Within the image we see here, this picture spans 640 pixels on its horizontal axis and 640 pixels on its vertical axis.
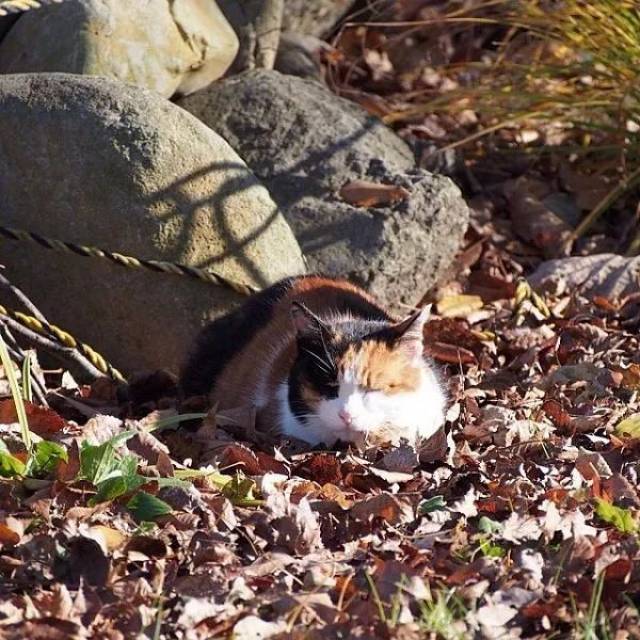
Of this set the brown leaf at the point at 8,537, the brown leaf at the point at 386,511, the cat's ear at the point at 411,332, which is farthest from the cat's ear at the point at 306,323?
the brown leaf at the point at 8,537

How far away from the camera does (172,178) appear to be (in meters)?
5.71

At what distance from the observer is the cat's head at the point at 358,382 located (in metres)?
4.47

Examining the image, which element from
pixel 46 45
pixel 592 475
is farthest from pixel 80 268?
pixel 592 475

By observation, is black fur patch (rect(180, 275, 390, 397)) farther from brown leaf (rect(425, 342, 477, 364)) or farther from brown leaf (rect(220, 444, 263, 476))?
brown leaf (rect(220, 444, 263, 476))

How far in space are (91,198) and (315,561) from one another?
8.54ft

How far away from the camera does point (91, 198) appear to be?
18.5 feet

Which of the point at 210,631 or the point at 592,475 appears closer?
the point at 210,631

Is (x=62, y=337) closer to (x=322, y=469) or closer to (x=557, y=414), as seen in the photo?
(x=322, y=469)

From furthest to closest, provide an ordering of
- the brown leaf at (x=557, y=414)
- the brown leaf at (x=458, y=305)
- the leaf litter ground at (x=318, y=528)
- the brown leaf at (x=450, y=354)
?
the brown leaf at (x=458, y=305) → the brown leaf at (x=450, y=354) → the brown leaf at (x=557, y=414) → the leaf litter ground at (x=318, y=528)

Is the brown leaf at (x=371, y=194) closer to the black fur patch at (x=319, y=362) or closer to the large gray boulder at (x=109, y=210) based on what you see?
the large gray boulder at (x=109, y=210)

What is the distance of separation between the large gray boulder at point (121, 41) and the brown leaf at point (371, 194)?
98 cm

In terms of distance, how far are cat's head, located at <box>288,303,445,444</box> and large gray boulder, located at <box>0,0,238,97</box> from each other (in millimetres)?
2259

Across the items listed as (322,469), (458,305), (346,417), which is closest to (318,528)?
(322,469)

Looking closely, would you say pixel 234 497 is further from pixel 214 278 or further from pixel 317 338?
pixel 214 278
